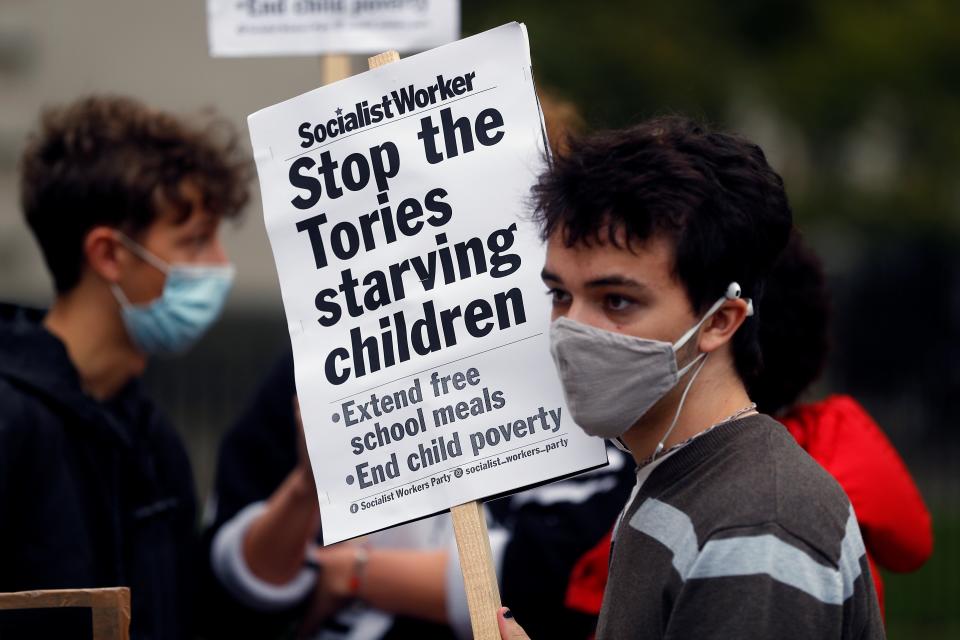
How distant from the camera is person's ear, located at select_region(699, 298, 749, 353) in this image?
230 cm

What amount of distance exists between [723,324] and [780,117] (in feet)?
48.3

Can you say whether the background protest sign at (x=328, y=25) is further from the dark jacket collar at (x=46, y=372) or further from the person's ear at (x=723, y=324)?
the person's ear at (x=723, y=324)

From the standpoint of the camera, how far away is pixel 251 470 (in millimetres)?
3898

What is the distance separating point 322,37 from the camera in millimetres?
3562

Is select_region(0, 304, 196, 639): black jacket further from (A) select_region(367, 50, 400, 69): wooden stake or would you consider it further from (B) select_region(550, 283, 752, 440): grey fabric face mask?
(B) select_region(550, 283, 752, 440): grey fabric face mask

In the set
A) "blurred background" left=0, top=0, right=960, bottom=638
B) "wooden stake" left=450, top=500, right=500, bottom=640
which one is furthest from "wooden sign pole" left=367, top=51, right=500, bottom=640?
"blurred background" left=0, top=0, right=960, bottom=638

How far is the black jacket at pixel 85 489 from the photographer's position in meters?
3.16

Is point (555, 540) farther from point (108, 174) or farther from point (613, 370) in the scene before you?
point (108, 174)

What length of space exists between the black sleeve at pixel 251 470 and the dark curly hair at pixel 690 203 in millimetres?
1650

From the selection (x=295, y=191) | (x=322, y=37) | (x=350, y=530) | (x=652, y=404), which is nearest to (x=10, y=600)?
(x=350, y=530)

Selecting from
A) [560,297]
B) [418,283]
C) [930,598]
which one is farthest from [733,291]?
[930,598]

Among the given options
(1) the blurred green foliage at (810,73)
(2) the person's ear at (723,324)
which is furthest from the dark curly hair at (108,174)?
(1) the blurred green foliage at (810,73)

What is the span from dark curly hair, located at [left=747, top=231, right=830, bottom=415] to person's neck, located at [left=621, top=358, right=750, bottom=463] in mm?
625

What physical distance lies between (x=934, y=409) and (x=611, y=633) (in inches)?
385
